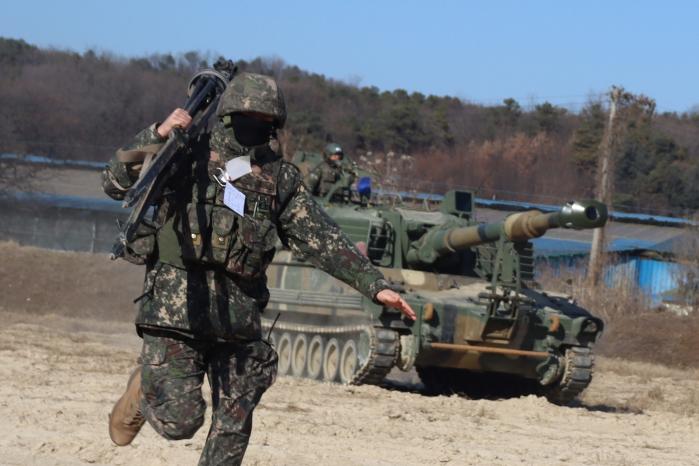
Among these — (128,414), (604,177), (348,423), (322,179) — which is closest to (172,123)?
(128,414)

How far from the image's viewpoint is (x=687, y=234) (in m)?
34.2

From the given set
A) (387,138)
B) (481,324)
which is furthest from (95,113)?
(481,324)

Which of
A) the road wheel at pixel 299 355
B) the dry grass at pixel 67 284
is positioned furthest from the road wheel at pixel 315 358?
the dry grass at pixel 67 284

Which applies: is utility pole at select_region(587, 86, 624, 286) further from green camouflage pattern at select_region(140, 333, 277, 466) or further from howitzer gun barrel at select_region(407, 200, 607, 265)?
green camouflage pattern at select_region(140, 333, 277, 466)

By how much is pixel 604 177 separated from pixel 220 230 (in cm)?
2731

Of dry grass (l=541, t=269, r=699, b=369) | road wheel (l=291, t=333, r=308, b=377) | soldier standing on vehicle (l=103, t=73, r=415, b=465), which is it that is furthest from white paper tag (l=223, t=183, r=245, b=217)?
dry grass (l=541, t=269, r=699, b=369)

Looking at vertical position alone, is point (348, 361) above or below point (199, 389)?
below

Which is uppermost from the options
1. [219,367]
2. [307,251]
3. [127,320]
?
[307,251]

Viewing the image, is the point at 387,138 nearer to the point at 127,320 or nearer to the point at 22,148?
the point at 22,148

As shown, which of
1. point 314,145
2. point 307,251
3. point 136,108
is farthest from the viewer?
point 136,108

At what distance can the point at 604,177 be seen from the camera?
32.3 m

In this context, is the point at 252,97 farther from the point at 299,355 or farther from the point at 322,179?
the point at 322,179

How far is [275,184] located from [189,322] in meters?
0.70

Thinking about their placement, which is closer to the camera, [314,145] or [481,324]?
[481,324]
